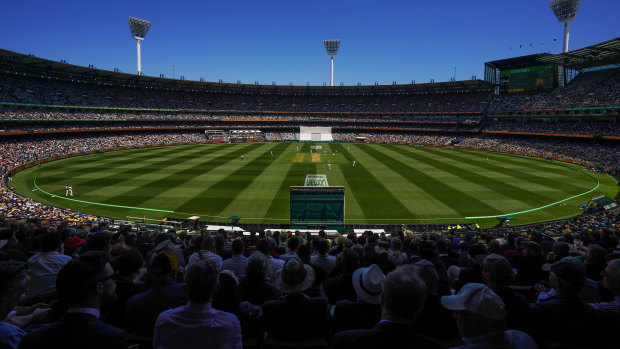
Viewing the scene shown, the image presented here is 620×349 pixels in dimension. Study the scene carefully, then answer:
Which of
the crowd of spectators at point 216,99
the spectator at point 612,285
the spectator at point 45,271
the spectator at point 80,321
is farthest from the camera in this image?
the crowd of spectators at point 216,99

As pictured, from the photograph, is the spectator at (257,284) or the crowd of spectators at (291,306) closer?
the crowd of spectators at (291,306)

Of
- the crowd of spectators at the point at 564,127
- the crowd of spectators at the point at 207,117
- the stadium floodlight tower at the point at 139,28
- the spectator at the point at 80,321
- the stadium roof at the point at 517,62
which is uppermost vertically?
the stadium floodlight tower at the point at 139,28

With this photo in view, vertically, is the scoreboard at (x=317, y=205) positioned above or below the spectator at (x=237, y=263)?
below

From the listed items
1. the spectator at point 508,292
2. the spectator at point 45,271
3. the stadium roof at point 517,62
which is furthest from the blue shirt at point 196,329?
the stadium roof at point 517,62

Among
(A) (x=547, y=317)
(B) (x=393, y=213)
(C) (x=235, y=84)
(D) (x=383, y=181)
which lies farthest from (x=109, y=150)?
(A) (x=547, y=317)

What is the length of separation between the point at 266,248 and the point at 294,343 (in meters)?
3.40

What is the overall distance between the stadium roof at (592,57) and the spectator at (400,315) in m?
66.7

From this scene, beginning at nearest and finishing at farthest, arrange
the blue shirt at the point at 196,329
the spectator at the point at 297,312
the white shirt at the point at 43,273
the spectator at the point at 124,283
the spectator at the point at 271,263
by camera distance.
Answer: the blue shirt at the point at 196,329, the spectator at the point at 297,312, the spectator at the point at 124,283, the white shirt at the point at 43,273, the spectator at the point at 271,263

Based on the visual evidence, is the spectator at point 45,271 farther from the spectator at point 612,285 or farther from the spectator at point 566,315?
the spectator at point 612,285

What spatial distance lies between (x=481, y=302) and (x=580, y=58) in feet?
262

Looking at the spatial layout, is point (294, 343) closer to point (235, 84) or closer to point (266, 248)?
point (266, 248)

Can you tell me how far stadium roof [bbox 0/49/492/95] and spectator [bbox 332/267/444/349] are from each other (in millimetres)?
73586

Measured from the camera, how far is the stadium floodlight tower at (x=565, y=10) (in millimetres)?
69125

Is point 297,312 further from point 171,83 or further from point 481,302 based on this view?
point 171,83
